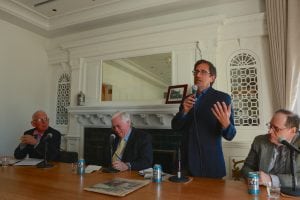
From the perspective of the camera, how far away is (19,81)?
4.03m

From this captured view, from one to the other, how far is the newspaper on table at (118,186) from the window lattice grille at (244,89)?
190cm

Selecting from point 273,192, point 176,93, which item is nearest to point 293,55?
point 176,93

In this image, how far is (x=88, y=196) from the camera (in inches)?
53.4

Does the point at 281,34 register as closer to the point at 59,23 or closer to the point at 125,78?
the point at 125,78

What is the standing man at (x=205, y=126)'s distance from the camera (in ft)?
5.92

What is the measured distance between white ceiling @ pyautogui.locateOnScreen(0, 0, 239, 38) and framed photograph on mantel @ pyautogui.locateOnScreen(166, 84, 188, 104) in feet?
3.50

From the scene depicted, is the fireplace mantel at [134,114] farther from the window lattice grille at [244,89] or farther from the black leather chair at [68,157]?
the black leather chair at [68,157]

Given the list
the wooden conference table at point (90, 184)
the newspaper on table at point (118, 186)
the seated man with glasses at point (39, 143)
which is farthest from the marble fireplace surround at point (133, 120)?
the newspaper on table at point (118, 186)

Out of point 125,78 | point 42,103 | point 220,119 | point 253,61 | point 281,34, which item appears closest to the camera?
point 220,119

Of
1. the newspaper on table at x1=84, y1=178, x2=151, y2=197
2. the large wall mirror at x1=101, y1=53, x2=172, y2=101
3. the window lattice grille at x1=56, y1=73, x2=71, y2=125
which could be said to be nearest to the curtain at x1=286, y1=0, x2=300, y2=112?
the large wall mirror at x1=101, y1=53, x2=172, y2=101

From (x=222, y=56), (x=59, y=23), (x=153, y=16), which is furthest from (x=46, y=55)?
(x=222, y=56)

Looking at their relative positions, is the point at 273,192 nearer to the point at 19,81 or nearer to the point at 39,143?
the point at 39,143

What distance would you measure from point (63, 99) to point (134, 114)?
4.95 ft

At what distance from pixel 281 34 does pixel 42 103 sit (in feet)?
12.5
